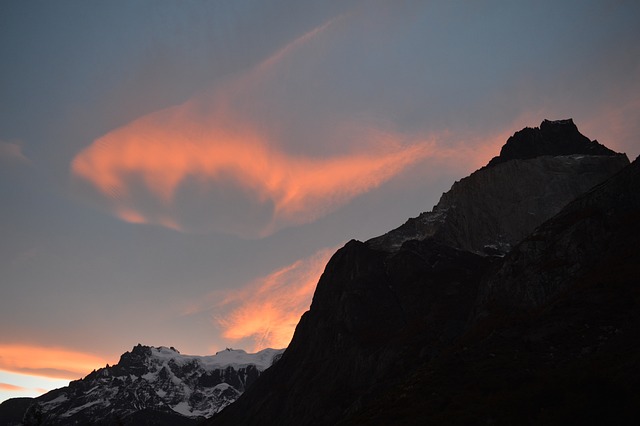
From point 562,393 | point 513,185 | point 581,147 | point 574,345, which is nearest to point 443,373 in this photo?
point 574,345

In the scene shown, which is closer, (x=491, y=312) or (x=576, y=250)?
(x=576, y=250)

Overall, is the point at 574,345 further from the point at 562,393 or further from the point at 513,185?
the point at 513,185

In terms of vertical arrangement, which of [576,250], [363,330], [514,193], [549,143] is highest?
[549,143]

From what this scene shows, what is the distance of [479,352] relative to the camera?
55.7m

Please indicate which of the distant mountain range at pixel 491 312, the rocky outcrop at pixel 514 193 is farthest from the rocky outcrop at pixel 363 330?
the rocky outcrop at pixel 514 193

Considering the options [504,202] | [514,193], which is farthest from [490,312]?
[514,193]

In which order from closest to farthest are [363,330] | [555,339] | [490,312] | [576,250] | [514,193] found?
1. [555,339]
2. [576,250]
3. [490,312]
4. [363,330]
5. [514,193]

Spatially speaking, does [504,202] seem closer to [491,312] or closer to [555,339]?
[491,312]

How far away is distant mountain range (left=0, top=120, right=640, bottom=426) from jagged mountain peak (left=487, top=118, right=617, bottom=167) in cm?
57

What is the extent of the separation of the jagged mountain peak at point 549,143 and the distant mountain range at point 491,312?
573 mm

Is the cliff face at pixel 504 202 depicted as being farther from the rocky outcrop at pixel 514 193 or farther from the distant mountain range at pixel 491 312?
the distant mountain range at pixel 491 312

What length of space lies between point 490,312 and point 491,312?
1.26 feet

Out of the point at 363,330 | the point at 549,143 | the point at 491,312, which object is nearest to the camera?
the point at 491,312

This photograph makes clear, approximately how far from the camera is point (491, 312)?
3017 inches
